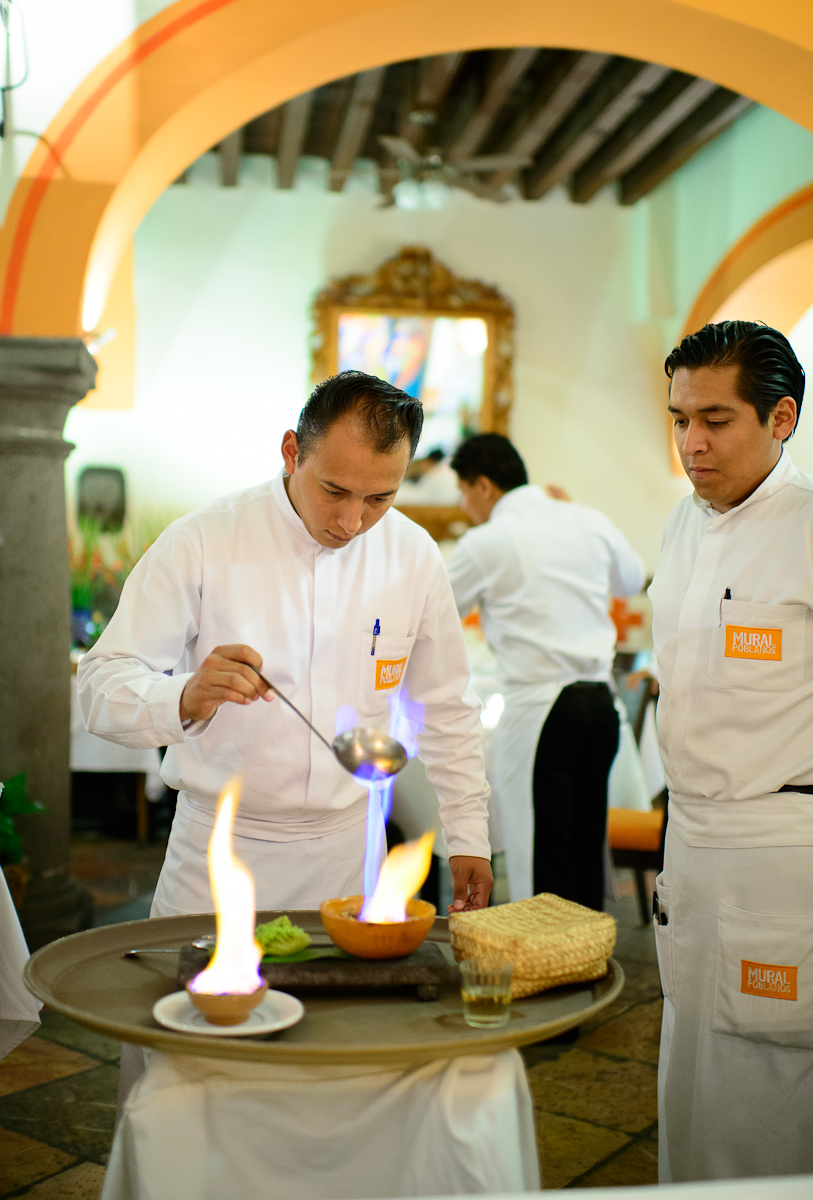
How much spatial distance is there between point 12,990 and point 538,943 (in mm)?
1397

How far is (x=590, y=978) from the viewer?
132 centimetres

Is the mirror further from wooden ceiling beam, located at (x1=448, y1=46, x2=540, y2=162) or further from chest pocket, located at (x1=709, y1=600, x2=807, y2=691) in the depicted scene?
chest pocket, located at (x1=709, y1=600, x2=807, y2=691)

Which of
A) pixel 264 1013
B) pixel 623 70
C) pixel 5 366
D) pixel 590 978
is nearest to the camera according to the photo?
pixel 264 1013

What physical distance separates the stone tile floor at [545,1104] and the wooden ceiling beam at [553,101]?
4.62 m

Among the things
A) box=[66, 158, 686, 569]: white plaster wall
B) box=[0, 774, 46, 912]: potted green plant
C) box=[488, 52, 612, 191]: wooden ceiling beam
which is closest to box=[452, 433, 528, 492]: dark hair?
box=[0, 774, 46, 912]: potted green plant

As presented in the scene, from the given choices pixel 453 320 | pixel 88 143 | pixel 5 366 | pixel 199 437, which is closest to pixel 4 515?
pixel 5 366

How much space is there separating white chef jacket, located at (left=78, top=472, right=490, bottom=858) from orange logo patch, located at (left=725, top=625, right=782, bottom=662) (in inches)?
18.0

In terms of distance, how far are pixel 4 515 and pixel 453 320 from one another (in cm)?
489

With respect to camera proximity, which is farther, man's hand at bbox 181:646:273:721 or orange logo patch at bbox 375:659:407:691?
orange logo patch at bbox 375:659:407:691

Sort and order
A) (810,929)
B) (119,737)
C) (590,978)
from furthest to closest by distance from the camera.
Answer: (810,929)
(119,737)
(590,978)

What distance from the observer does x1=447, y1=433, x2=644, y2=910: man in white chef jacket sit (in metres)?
3.37

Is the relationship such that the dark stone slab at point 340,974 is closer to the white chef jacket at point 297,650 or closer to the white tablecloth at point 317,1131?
the white tablecloth at point 317,1131

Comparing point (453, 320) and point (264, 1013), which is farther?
point (453, 320)

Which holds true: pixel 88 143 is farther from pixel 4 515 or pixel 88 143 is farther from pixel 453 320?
pixel 453 320
